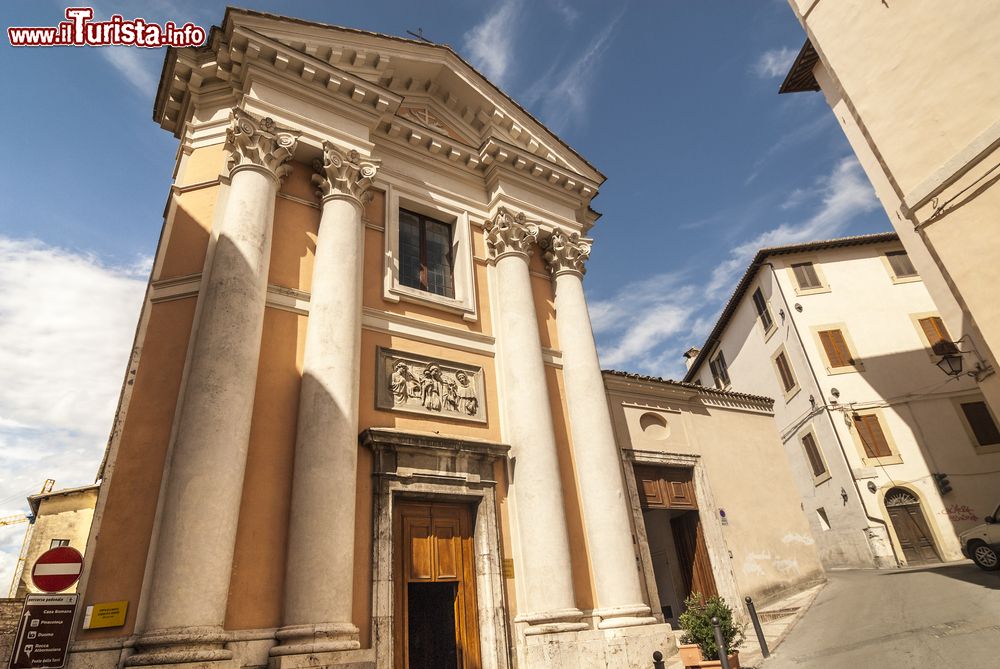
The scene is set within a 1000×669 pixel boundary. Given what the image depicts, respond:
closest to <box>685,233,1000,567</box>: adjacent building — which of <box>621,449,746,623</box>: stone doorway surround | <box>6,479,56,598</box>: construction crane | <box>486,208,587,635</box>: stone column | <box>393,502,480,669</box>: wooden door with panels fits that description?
<box>621,449,746,623</box>: stone doorway surround

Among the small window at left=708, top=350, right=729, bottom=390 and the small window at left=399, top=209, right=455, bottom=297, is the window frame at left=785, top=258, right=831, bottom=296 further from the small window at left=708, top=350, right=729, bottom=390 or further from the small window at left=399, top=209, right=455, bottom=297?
the small window at left=399, top=209, right=455, bottom=297

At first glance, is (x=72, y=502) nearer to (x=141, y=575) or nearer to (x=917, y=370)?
(x=141, y=575)

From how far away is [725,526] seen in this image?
1147cm

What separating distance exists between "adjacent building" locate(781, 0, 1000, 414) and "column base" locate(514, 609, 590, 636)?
6.30 meters

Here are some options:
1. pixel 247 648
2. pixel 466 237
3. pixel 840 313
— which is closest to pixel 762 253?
pixel 840 313

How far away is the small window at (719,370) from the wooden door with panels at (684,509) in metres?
15.3

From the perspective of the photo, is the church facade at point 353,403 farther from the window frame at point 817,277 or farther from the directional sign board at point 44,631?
the window frame at point 817,277

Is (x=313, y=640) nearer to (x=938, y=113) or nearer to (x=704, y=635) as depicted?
(x=704, y=635)

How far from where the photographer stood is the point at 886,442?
18.3 m

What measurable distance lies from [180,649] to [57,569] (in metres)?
1.47

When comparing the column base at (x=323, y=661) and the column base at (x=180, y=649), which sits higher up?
the column base at (x=180, y=649)

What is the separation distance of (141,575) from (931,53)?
11.8m

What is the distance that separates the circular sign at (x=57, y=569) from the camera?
5.16 m

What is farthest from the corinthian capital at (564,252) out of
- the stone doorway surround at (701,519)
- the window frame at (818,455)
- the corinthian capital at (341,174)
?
the window frame at (818,455)
